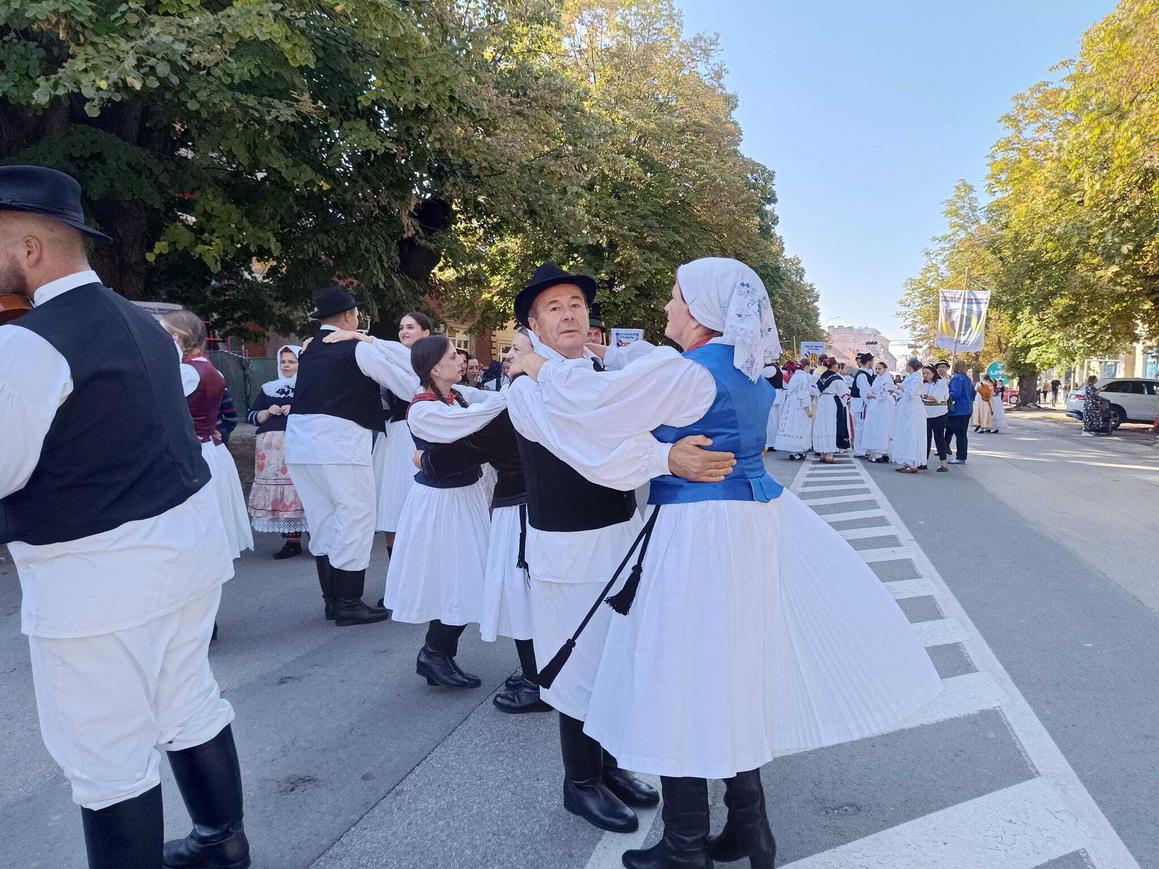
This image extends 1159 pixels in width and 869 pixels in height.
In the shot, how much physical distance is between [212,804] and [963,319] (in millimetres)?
25348

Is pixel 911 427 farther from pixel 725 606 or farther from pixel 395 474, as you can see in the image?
pixel 725 606

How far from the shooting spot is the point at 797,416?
17.1m

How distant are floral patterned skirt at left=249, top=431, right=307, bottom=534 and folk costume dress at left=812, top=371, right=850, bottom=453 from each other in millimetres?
12232

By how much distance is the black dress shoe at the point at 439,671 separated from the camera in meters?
4.37

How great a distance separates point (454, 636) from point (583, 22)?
87.9 ft

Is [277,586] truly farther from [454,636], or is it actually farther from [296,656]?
[454,636]

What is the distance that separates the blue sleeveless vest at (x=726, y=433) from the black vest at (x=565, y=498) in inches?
16.6

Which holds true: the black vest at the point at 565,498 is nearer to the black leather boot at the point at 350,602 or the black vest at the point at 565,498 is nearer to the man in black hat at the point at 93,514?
the man in black hat at the point at 93,514

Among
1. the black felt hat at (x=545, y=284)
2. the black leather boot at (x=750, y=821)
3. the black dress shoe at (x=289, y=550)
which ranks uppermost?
the black felt hat at (x=545, y=284)

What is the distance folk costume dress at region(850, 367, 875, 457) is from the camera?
706 inches

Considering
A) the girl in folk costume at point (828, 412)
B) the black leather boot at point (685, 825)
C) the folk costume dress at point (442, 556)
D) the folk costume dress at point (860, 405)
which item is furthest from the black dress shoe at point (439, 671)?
the folk costume dress at point (860, 405)

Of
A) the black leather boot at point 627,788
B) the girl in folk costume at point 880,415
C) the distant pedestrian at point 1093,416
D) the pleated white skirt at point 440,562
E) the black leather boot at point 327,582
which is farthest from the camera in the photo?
the distant pedestrian at point 1093,416

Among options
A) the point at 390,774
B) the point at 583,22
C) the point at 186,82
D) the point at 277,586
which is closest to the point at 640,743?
the point at 390,774

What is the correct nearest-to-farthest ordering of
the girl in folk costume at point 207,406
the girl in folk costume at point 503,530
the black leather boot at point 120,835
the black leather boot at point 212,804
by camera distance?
the black leather boot at point 120,835 < the black leather boot at point 212,804 < the girl in folk costume at point 503,530 < the girl in folk costume at point 207,406
